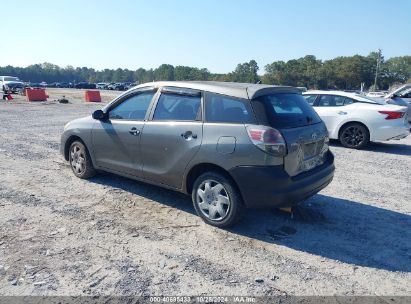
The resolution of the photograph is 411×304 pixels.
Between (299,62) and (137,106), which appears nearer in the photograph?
(137,106)

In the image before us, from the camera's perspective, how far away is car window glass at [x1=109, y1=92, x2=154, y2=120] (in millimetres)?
4902

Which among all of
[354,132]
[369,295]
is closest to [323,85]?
[354,132]

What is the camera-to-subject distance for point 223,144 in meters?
3.93

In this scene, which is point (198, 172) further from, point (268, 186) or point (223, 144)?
point (268, 186)

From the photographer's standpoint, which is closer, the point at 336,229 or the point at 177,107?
the point at 336,229

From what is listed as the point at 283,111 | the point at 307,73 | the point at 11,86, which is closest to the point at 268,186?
the point at 283,111

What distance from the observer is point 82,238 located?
3939mm

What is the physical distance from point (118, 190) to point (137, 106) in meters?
1.42

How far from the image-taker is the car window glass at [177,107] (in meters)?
4.34

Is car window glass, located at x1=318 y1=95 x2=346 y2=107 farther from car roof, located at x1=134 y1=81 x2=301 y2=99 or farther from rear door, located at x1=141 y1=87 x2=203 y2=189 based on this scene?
rear door, located at x1=141 y1=87 x2=203 y2=189

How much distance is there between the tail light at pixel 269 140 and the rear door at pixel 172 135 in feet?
2.34

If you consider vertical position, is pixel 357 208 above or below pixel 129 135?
below

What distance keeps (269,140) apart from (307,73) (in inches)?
4383

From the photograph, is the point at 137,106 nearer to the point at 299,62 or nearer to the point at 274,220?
the point at 274,220
